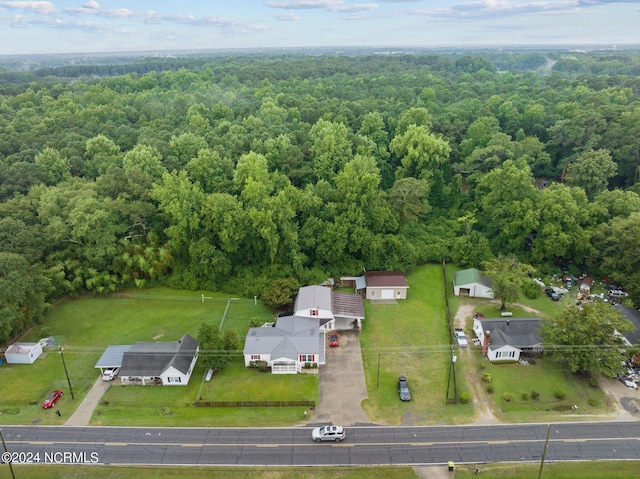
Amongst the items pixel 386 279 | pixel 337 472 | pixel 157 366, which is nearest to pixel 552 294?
pixel 386 279

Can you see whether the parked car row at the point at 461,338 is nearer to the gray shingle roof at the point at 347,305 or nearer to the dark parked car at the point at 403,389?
the dark parked car at the point at 403,389

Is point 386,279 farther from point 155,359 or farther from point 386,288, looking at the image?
point 155,359

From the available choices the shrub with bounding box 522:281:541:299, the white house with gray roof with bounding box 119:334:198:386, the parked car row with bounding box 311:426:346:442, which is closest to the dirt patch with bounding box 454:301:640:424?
the parked car row with bounding box 311:426:346:442

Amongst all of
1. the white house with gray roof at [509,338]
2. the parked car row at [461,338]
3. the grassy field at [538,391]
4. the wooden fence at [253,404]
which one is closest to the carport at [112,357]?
the wooden fence at [253,404]

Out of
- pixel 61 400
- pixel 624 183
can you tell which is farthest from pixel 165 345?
pixel 624 183

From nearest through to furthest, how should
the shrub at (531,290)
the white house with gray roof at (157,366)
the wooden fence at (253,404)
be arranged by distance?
the wooden fence at (253,404)
the white house with gray roof at (157,366)
the shrub at (531,290)

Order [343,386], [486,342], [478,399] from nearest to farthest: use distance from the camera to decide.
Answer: [478,399], [343,386], [486,342]
